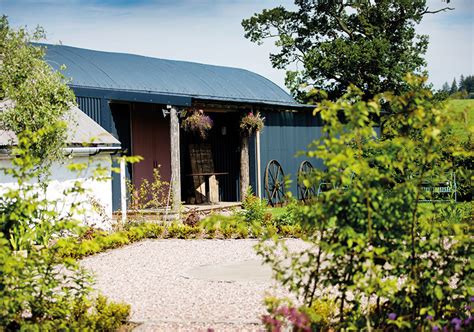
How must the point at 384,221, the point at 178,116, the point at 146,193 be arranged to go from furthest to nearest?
the point at 178,116
the point at 146,193
the point at 384,221

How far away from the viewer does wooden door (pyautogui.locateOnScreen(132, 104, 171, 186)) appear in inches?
692

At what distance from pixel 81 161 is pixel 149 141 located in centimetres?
384

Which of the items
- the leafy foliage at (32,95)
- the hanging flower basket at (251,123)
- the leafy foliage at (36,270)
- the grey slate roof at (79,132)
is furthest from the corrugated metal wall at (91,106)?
the leafy foliage at (36,270)

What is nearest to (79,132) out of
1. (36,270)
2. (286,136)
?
(286,136)

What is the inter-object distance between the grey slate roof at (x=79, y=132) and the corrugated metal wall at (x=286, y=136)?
5.61 metres

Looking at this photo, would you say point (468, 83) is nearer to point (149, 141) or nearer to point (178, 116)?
point (149, 141)

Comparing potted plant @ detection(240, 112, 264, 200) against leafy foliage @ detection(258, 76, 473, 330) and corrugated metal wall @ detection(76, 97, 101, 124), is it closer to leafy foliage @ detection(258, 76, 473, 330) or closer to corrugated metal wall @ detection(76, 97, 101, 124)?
corrugated metal wall @ detection(76, 97, 101, 124)

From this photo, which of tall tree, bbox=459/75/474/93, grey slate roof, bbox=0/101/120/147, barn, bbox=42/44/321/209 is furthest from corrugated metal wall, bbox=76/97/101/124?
tall tree, bbox=459/75/474/93

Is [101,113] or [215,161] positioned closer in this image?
[101,113]

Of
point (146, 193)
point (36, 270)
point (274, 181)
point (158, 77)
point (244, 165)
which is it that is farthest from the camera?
point (274, 181)

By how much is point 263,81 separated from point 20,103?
12205 mm

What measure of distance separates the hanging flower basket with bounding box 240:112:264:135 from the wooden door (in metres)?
1.87

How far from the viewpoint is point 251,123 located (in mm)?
18516

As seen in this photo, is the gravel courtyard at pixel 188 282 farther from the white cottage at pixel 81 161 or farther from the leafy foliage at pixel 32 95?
the leafy foliage at pixel 32 95
